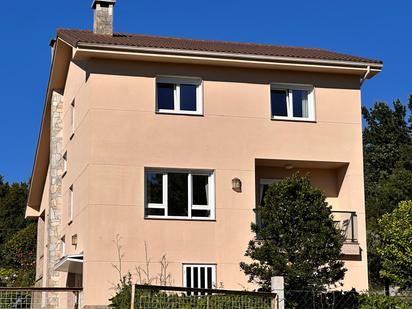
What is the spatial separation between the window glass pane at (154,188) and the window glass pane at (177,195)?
10.4 inches

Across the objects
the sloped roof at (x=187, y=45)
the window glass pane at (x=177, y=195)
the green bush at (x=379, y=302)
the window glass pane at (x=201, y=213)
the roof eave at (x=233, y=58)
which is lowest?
the green bush at (x=379, y=302)

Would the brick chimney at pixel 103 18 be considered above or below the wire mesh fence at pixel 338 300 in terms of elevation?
above

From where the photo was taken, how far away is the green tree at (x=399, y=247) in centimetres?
3431

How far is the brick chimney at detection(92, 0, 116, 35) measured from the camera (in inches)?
1023

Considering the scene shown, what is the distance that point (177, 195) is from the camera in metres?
23.4

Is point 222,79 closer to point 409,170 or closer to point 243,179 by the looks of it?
point 243,179

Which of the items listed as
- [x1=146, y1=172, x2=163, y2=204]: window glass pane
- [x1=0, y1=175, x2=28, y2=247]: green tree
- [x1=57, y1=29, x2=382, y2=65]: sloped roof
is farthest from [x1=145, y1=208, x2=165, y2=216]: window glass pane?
[x1=0, y1=175, x2=28, y2=247]: green tree

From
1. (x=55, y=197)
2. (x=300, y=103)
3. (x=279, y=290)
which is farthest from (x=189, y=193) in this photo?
(x=279, y=290)

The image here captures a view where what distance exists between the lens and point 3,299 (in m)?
17.9

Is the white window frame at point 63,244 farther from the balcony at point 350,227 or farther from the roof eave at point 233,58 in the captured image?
the balcony at point 350,227

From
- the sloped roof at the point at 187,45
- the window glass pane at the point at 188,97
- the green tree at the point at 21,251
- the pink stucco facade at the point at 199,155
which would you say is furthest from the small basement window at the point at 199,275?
the green tree at the point at 21,251

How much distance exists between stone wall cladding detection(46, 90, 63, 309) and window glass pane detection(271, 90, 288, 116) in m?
9.13

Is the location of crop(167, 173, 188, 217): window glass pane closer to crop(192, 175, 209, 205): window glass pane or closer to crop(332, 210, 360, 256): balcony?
crop(192, 175, 209, 205): window glass pane

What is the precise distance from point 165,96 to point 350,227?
272 inches
